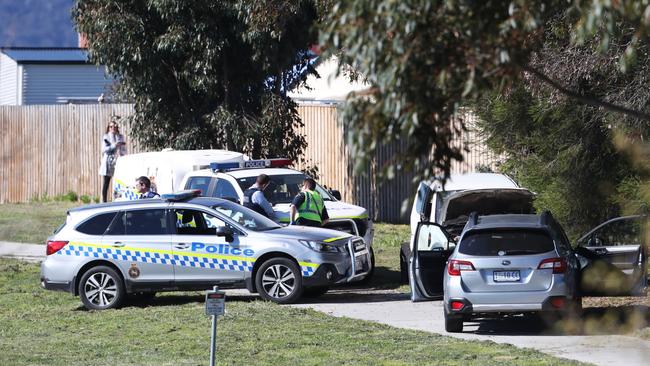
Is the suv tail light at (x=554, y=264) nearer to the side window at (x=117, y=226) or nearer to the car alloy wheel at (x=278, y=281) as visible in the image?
the car alloy wheel at (x=278, y=281)

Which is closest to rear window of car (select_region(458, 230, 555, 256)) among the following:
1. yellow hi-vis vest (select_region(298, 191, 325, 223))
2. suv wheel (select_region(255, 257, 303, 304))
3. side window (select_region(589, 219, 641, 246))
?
suv wheel (select_region(255, 257, 303, 304))

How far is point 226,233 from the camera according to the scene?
1680cm

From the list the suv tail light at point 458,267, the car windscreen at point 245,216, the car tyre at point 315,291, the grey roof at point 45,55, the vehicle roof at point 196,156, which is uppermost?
the grey roof at point 45,55

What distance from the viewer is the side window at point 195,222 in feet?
56.1

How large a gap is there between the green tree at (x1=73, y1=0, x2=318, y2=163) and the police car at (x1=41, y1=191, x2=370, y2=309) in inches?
318

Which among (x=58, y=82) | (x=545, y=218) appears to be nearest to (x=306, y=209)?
(x=545, y=218)

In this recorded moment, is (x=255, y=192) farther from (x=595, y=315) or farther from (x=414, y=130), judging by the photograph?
(x=414, y=130)

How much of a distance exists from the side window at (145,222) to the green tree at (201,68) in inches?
315

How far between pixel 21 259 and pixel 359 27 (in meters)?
16.8

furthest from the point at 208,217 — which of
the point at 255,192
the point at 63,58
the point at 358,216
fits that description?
the point at 63,58

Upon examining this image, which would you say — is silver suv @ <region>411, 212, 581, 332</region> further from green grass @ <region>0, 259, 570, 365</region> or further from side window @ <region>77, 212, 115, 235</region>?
side window @ <region>77, 212, 115, 235</region>

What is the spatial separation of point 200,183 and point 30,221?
868cm

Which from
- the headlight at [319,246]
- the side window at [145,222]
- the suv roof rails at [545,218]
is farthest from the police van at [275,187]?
the suv roof rails at [545,218]

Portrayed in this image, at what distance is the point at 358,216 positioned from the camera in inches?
782
